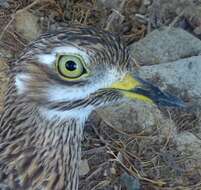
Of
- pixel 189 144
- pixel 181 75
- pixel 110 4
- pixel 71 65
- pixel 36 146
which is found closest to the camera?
pixel 71 65

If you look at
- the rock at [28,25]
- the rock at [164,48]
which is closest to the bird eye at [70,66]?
the rock at [164,48]

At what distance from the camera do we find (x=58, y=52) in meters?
2.79

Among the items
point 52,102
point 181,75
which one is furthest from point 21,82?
point 181,75

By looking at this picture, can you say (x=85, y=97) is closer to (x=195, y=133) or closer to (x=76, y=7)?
(x=195, y=133)

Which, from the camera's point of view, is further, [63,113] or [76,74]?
[63,113]

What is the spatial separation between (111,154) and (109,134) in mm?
151

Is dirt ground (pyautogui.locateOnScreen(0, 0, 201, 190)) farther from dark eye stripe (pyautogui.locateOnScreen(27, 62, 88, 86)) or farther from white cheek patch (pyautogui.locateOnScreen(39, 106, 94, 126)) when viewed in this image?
dark eye stripe (pyautogui.locateOnScreen(27, 62, 88, 86))

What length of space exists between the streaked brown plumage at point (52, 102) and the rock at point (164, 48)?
64.3 inches

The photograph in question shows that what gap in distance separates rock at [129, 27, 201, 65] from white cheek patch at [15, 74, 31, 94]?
1.86 m

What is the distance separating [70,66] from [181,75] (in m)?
1.88

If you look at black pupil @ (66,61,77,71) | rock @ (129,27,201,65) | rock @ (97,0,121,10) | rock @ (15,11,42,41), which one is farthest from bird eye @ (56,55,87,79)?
rock @ (97,0,121,10)

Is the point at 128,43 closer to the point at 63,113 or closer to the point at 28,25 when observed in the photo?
the point at 28,25

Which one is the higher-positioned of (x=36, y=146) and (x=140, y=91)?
(x=140, y=91)

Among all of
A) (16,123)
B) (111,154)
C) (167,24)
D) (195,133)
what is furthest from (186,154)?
(16,123)
